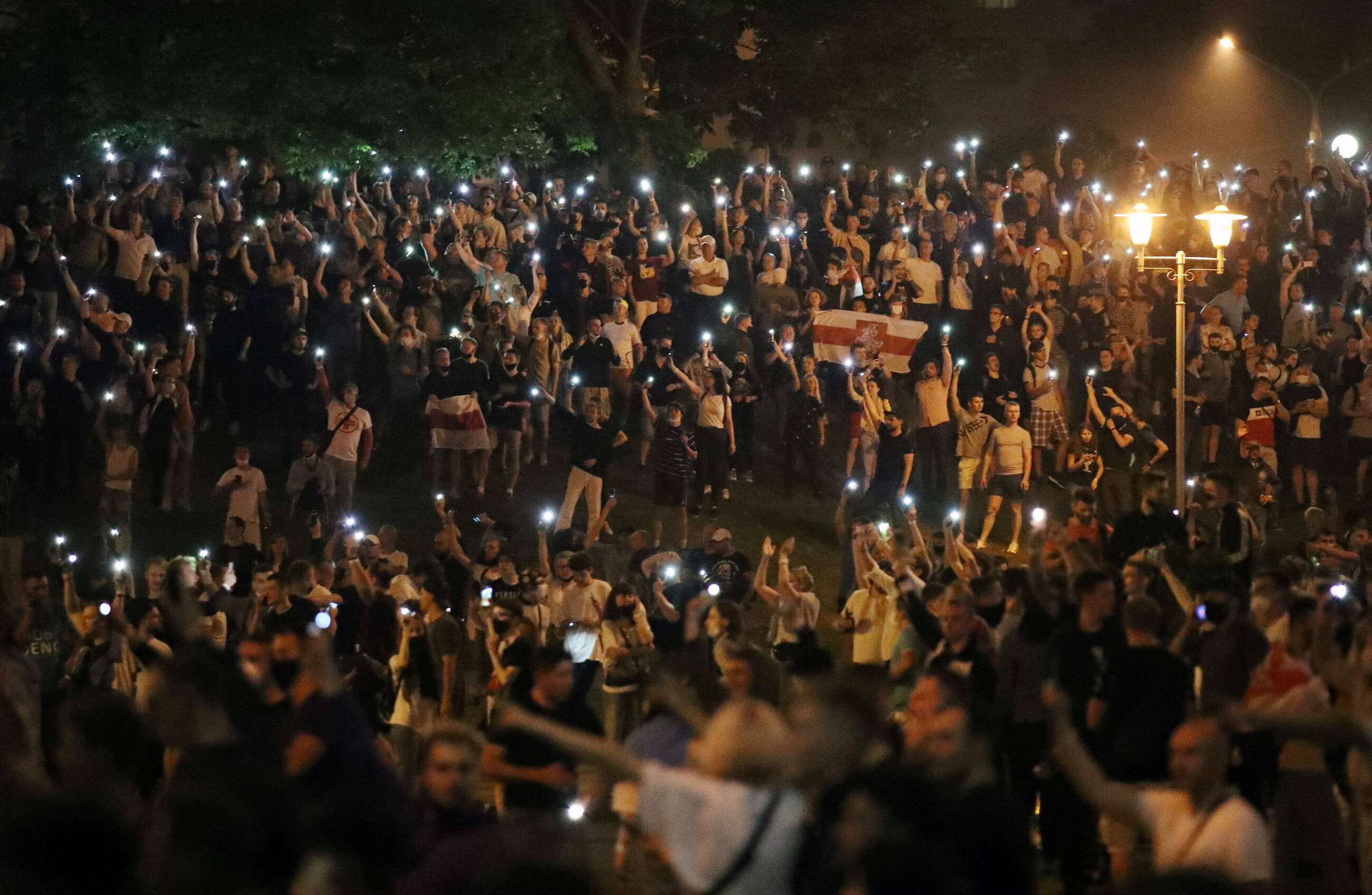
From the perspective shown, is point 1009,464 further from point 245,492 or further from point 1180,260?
point 245,492

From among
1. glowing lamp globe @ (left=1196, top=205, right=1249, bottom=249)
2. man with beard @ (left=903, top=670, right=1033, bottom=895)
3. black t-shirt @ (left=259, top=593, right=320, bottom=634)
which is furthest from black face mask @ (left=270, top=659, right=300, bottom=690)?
glowing lamp globe @ (left=1196, top=205, right=1249, bottom=249)

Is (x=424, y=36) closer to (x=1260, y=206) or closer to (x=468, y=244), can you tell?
(x=468, y=244)

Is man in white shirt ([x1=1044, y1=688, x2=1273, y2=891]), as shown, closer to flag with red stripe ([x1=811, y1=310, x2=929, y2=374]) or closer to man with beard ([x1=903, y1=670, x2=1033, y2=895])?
man with beard ([x1=903, y1=670, x2=1033, y2=895])

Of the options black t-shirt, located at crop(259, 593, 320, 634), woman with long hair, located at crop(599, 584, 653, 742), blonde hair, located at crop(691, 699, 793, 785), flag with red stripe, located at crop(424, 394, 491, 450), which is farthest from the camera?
flag with red stripe, located at crop(424, 394, 491, 450)

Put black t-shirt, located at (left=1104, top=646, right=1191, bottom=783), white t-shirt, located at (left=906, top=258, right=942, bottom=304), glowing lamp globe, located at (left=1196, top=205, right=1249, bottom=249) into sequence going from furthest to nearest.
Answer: white t-shirt, located at (left=906, top=258, right=942, bottom=304) < glowing lamp globe, located at (left=1196, top=205, right=1249, bottom=249) < black t-shirt, located at (left=1104, top=646, right=1191, bottom=783)

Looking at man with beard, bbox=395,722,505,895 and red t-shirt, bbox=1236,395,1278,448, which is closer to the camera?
man with beard, bbox=395,722,505,895

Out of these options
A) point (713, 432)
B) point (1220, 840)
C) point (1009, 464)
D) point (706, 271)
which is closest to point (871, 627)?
point (1220, 840)

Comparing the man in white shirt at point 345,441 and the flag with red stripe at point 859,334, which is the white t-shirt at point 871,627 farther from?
the flag with red stripe at point 859,334

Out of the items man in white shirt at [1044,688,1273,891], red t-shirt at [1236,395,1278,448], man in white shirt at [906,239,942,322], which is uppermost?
man in white shirt at [906,239,942,322]

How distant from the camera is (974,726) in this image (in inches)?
271

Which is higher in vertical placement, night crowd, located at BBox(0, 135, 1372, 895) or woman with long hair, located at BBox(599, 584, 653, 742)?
night crowd, located at BBox(0, 135, 1372, 895)

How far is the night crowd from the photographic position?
594 centimetres

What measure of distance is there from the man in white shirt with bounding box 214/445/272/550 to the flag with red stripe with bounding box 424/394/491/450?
1.95 meters

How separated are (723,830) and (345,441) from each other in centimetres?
1377
